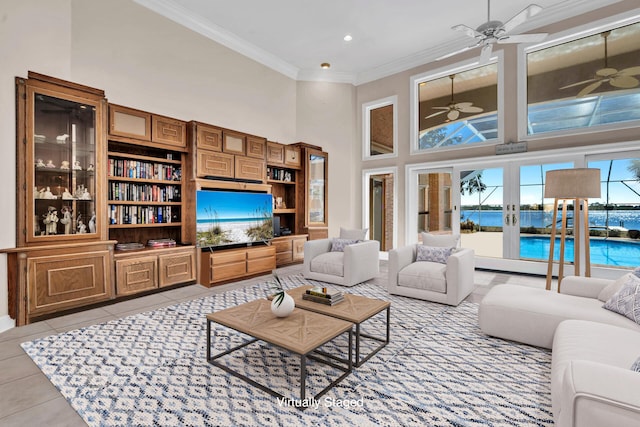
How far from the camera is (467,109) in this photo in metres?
5.79

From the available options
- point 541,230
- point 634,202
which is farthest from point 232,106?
point 634,202

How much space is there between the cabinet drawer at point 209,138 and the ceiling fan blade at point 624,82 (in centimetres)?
591

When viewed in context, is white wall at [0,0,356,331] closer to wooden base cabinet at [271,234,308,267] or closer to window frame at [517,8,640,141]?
wooden base cabinet at [271,234,308,267]

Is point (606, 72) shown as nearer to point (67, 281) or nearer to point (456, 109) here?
point (456, 109)

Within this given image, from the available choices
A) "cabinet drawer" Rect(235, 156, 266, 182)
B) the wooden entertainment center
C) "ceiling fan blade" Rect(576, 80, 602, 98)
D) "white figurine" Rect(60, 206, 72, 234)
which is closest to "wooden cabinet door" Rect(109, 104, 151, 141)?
the wooden entertainment center

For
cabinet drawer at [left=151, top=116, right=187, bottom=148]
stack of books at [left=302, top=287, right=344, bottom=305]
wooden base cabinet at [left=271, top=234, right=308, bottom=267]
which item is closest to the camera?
stack of books at [left=302, top=287, right=344, bottom=305]

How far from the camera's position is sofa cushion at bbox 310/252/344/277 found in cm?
450

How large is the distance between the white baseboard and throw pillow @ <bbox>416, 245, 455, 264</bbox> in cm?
453

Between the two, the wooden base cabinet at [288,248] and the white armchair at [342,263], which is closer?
the white armchair at [342,263]

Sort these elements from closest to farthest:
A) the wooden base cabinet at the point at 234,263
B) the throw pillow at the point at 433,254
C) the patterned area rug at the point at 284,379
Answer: the patterned area rug at the point at 284,379
the throw pillow at the point at 433,254
the wooden base cabinet at the point at 234,263

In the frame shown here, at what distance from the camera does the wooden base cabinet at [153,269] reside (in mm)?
3723

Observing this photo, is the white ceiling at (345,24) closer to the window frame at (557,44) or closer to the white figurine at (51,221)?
the window frame at (557,44)

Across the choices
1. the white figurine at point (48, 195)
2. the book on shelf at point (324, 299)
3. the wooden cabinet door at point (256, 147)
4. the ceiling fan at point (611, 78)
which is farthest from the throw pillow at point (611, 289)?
the white figurine at point (48, 195)

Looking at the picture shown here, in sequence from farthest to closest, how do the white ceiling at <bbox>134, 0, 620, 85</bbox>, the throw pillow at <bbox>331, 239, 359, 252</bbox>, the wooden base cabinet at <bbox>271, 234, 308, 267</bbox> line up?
the wooden base cabinet at <bbox>271, 234, 308, 267</bbox>
the throw pillow at <bbox>331, 239, 359, 252</bbox>
the white ceiling at <bbox>134, 0, 620, 85</bbox>
